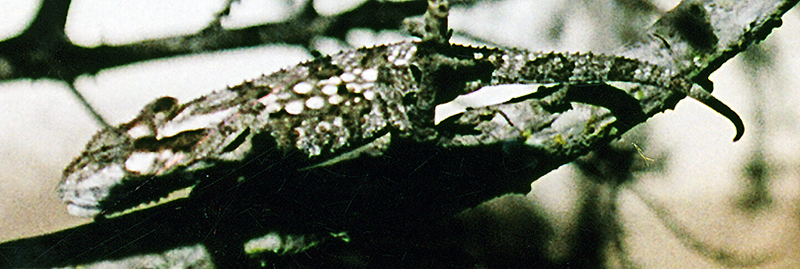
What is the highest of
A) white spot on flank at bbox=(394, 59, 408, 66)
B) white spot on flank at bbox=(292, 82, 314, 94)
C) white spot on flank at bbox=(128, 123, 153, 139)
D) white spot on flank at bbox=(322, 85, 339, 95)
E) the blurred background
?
white spot on flank at bbox=(394, 59, 408, 66)

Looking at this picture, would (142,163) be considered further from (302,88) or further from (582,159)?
(582,159)

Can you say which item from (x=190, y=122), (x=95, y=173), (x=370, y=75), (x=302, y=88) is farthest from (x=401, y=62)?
(x=95, y=173)

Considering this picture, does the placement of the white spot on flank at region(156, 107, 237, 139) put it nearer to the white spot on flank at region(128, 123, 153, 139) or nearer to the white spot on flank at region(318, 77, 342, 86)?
the white spot on flank at region(128, 123, 153, 139)

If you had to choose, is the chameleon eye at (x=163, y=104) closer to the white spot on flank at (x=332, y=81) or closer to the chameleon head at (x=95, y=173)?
the chameleon head at (x=95, y=173)

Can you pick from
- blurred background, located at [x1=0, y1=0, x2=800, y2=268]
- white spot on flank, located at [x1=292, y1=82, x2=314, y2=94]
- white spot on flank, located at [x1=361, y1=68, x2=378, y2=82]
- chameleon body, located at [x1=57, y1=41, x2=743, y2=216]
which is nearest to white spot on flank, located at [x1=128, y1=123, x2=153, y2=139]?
chameleon body, located at [x1=57, y1=41, x2=743, y2=216]

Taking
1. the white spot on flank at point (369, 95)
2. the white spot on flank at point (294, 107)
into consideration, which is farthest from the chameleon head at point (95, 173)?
the white spot on flank at point (369, 95)

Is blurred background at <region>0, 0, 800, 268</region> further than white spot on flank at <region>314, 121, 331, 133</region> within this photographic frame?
Yes

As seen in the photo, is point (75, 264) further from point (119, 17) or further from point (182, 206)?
point (119, 17)

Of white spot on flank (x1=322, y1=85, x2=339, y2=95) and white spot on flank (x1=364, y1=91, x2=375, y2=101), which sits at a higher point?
white spot on flank (x1=322, y1=85, x2=339, y2=95)
